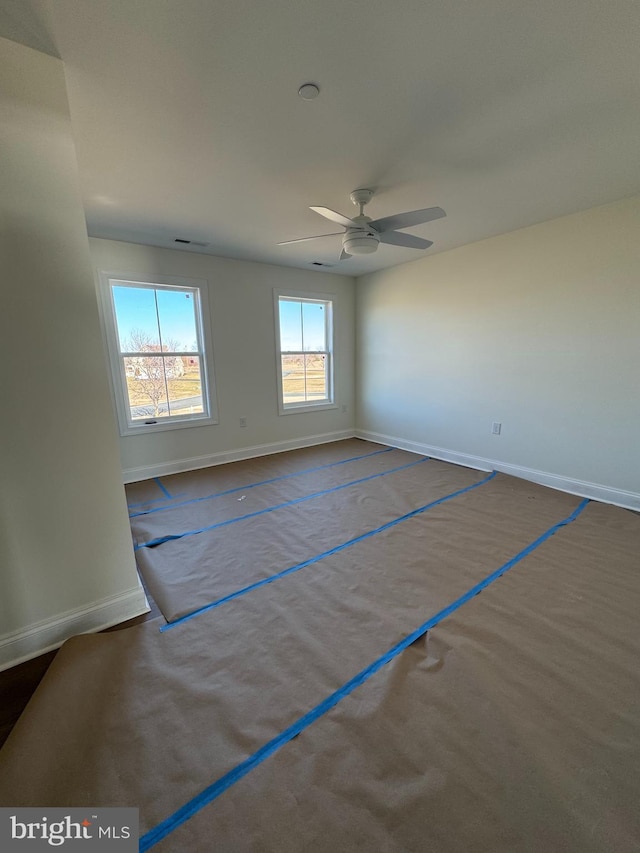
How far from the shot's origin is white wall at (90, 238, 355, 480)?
12.2ft

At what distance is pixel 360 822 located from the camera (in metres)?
1.01

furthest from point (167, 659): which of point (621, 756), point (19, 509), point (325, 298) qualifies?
point (325, 298)

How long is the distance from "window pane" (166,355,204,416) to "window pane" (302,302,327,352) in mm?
1621

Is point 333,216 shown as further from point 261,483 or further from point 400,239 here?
point 261,483

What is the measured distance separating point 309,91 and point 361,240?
37.0 inches

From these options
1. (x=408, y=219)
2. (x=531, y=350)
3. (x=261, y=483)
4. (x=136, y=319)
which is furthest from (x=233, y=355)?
(x=531, y=350)

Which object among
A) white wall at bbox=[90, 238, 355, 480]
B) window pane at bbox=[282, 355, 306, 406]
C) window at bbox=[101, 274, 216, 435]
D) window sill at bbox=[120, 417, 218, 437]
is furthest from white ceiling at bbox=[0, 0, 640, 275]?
window pane at bbox=[282, 355, 306, 406]

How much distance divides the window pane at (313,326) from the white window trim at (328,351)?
10 cm

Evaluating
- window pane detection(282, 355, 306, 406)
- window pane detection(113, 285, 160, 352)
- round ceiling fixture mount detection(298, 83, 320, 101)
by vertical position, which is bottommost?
window pane detection(282, 355, 306, 406)

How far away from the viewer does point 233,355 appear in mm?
4258

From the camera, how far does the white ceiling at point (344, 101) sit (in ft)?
4.07

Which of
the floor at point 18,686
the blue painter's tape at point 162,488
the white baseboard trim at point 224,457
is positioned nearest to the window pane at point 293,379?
the white baseboard trim at point 224,457

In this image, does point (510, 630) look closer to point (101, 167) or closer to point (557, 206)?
point (557, 206)

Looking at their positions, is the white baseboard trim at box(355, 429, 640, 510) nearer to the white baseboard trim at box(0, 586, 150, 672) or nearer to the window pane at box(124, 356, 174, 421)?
the window pane at box(124, 356, 174, 421)
